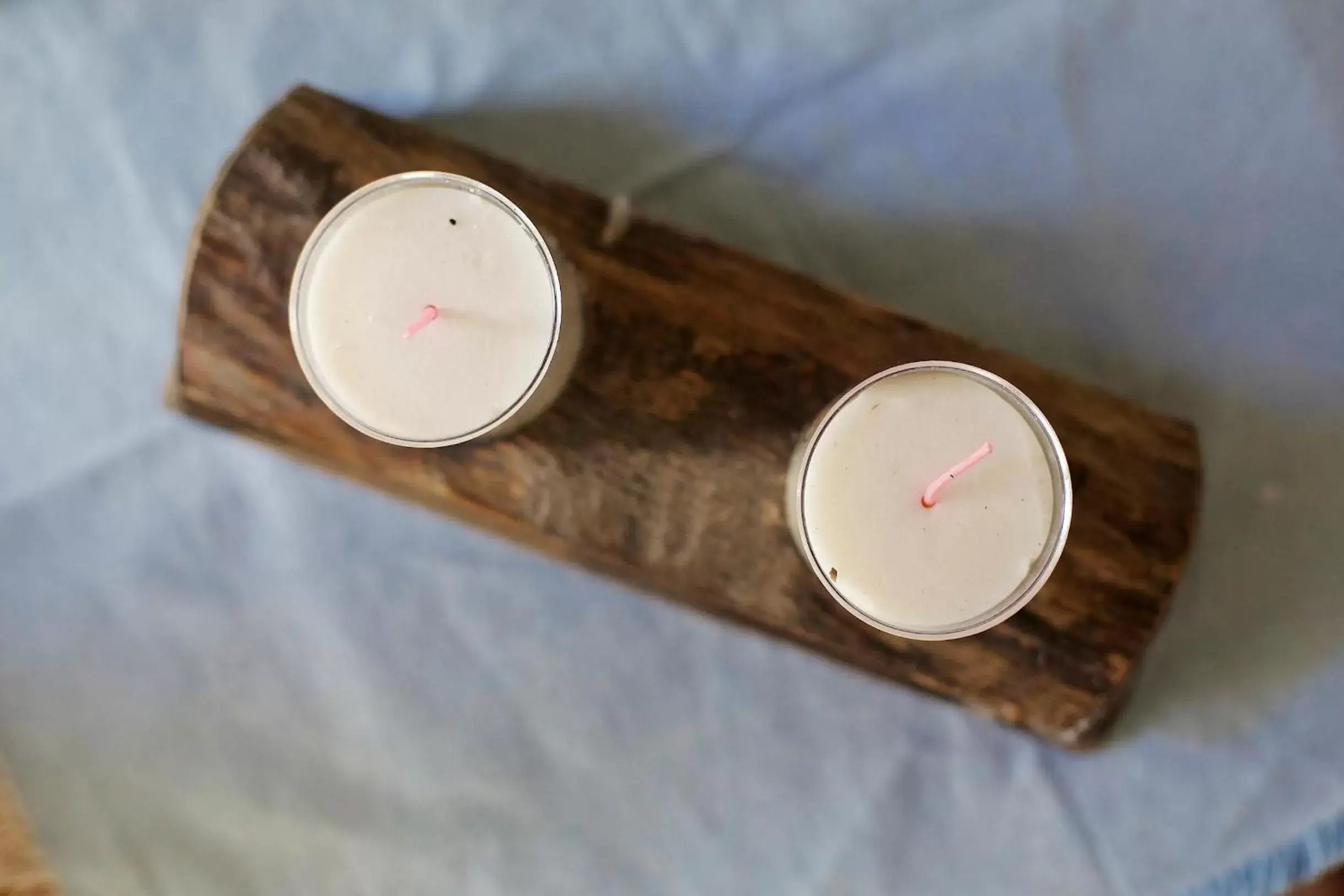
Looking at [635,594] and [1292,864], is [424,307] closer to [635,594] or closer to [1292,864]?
[635,594]

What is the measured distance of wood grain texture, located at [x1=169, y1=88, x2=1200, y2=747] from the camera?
46 cm

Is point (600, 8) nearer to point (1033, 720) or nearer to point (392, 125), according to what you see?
point (392, 125)

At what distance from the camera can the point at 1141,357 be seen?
0.53 m

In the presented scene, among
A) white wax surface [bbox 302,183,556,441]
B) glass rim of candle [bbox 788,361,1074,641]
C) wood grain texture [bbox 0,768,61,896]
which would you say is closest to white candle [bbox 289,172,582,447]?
white wax surface [bbox 302,183,556,441]

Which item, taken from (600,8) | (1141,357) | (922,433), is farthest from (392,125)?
(1141,357)

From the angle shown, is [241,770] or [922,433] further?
[241,770]

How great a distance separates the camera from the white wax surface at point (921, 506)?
16.3 inches

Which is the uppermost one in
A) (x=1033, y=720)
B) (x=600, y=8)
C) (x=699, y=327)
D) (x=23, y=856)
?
(x=600, y=8)

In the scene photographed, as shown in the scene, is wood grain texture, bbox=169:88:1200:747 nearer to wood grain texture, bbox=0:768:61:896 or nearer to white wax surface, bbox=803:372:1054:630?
white wax surface, bbox=803:372:1054:630

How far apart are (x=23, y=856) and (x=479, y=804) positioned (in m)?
0.26

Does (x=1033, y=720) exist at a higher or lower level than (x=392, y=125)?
lower

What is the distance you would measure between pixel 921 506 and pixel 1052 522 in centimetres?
5

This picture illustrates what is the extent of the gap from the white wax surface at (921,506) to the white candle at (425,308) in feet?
0.42

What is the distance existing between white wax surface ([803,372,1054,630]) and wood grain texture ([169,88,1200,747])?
2.0 inches
